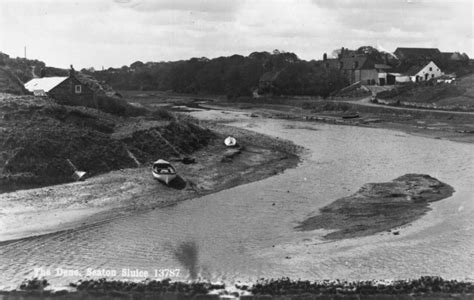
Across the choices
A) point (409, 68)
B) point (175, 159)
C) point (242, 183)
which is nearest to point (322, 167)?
point (242, 183)

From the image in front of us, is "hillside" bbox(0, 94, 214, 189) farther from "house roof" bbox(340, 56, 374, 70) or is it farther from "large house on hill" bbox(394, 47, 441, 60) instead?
"large house on hill" bbox(394, 47, 441, 60)

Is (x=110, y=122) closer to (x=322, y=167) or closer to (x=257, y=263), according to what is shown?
(x=322, y=167)

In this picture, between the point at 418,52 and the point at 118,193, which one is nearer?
the point at 118,193

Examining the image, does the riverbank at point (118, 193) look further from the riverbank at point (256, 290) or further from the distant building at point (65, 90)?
the distant building at point (65, 90)

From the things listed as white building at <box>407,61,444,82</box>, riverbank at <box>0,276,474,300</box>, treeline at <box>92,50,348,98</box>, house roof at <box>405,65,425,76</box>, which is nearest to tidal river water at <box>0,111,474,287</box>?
riverbank at <box>0,276,474,300</box>

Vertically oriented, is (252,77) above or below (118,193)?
above

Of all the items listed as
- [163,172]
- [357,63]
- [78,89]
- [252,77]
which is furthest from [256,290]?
[252,77]

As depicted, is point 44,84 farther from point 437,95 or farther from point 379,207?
point 437,95
